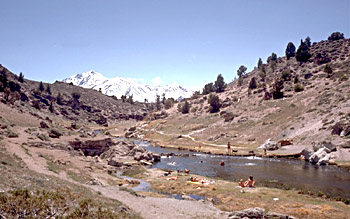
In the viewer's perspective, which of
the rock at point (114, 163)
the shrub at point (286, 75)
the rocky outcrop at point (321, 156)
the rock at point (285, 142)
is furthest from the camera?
the shrub at point (286, 75)

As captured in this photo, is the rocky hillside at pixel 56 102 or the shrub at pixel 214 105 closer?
the shrub at pixel 214 105

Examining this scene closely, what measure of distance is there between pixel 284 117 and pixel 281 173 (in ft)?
180

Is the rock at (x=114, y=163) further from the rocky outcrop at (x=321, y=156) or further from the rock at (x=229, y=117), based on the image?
the rock at (x=229, y=117)

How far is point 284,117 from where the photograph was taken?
3814 inches

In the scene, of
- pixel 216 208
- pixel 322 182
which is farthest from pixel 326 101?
pixel 216 208

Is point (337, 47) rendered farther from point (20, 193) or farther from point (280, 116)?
point (20, 193)

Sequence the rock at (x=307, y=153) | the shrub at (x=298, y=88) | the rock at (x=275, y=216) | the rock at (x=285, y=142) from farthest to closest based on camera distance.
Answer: the shrub at (x=298, y=88) → the rock at (x=285, y=142) → the rock at (x=307, y=153) → the rock at (x=275, y=216)

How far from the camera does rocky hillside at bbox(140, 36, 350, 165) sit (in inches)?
2675

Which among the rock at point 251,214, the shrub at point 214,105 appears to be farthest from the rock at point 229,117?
the rock at point 251,214

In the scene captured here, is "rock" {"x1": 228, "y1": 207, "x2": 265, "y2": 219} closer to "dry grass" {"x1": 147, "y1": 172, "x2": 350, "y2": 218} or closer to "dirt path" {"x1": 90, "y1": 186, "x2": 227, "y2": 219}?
"dirt path" {"x1": 90, "y1": 186, "x2": 227, "y2": 219}

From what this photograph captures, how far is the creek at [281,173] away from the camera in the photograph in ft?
121

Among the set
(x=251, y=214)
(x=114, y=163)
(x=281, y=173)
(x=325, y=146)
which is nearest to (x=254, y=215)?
(x=251, y=214)

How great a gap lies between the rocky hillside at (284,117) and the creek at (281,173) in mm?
6790

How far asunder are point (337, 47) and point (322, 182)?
16083cm
